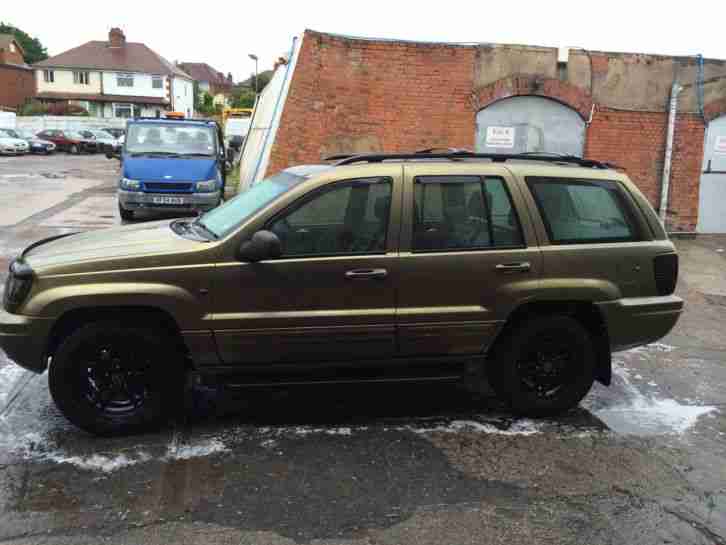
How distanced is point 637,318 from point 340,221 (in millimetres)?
2124

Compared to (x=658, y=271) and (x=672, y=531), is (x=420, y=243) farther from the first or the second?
(x=672, y=531)

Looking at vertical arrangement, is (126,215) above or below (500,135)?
below

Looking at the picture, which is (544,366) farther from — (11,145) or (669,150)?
(11,145)

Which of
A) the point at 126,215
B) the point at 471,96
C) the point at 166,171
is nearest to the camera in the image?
the point at 471,96

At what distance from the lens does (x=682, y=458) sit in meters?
4.31

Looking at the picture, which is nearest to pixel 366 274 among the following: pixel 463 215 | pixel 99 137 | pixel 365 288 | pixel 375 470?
pixel 365 288

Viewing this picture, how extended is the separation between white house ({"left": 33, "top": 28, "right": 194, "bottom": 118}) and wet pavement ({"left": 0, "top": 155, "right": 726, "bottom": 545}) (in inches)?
2458

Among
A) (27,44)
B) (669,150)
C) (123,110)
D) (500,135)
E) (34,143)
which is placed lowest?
(34,143)

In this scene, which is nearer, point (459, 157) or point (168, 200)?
point (459, 157)

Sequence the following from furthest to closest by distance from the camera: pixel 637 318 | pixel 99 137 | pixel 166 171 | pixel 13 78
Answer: pixel 13 78, pixel 99 137, pixel 166 171, pixel 637 318

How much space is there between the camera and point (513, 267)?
14.9ft

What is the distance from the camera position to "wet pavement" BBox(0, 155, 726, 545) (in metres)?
3.39

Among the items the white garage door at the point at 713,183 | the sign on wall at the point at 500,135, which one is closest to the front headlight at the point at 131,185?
the sign on wall at the point at 500,135

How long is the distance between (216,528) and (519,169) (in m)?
2.98
